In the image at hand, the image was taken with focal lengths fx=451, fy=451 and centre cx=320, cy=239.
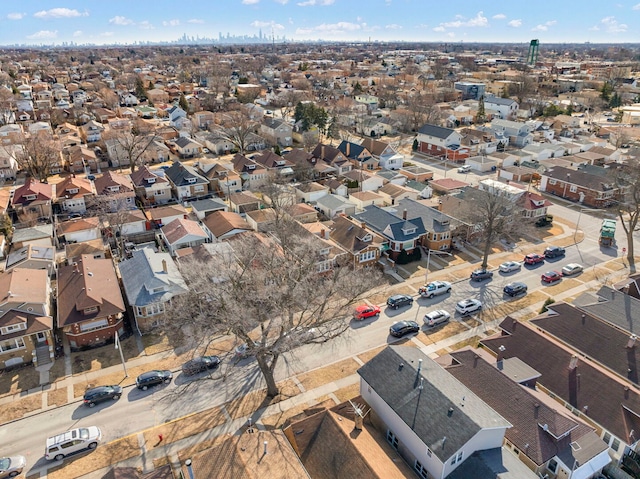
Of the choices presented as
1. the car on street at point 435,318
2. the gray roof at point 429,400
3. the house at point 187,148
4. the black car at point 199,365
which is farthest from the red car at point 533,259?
the house at point 187,148

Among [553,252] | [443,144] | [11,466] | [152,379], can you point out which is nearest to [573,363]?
[553,252]

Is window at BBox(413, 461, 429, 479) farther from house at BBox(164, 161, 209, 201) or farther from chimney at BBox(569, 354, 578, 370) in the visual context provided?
house at BBox(164, 161, 209, 201)

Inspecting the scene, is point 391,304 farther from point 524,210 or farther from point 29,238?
point 29,238

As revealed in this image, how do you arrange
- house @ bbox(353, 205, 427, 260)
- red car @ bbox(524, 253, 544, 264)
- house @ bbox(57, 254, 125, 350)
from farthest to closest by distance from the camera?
house @ bbox(353, 205, 427, 260) → red car @ bbox(524, 253, 544, 264) → house @ bbox(57, 254, 125, 350)

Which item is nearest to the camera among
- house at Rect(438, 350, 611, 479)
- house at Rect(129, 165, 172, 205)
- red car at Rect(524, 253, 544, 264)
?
house at Rect(438, 350, 611, 479)

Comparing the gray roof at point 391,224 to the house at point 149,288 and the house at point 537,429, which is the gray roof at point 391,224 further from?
the house at point 149,288

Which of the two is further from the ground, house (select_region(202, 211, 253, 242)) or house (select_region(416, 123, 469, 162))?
house (select_region(416, 123, 469, 162))

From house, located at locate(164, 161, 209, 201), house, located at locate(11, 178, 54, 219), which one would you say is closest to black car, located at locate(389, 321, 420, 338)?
house, located at locate(164, 161, 209, 201)
